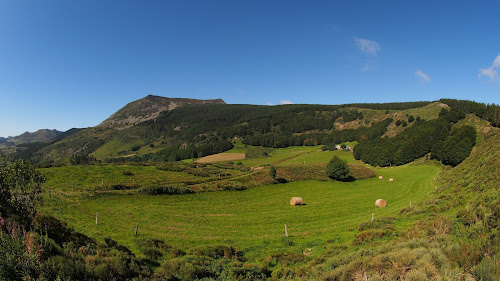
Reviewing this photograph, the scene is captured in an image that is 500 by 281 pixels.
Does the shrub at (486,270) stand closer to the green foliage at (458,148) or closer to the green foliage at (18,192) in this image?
the green foliage at (18,192)

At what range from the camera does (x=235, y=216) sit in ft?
115

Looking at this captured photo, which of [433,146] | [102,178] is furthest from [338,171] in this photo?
[433,146]

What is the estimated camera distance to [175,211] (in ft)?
117

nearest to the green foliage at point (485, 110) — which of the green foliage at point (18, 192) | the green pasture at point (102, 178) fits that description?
the green pasture at point (102, 178)

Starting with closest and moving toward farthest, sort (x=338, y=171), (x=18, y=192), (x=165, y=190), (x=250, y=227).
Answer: (x=18, y=192)
(x=250, y=227)
(x=165, y=190)
(x=338, y=171)

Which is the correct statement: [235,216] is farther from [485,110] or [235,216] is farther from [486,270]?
[485,110]

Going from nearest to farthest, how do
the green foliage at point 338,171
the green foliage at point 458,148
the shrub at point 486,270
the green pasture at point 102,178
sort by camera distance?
the shrub at point 486,270, the green pasture at point 102,178, the green foliage at point 338,171, the green foliage at point 458,148

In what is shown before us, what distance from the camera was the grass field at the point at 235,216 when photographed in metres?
23.8

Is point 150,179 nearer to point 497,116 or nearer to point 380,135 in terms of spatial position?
point 497,116

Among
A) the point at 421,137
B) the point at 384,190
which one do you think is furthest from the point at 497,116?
the point at 384,190

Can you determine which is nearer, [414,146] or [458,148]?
[458,148]


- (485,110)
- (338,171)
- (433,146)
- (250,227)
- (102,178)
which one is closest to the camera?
(250,227)

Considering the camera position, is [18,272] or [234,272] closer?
[18,272]

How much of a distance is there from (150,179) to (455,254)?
207 ft
